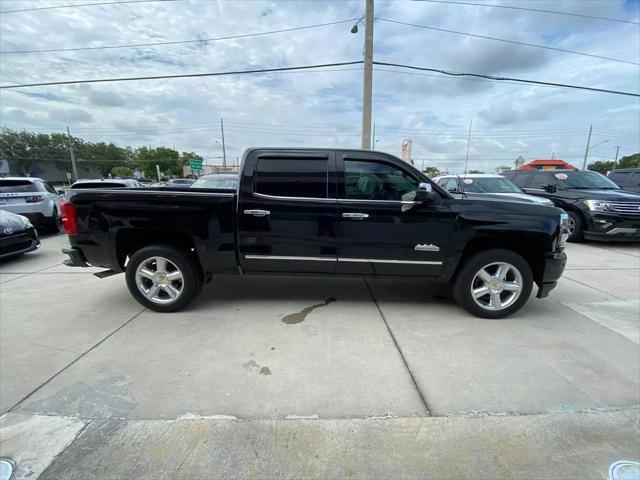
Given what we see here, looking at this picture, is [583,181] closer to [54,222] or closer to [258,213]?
[258,213]

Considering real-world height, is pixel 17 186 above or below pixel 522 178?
below

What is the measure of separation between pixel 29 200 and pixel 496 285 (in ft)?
37.0

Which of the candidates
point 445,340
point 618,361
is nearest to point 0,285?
point 445,340

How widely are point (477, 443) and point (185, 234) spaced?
3.36 metres

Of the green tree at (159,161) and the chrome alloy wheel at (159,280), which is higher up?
the green tree at (159,161)

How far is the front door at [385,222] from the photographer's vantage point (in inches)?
144

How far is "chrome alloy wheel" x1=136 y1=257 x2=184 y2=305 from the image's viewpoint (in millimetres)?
3836

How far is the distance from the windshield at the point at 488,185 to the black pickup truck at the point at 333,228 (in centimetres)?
497

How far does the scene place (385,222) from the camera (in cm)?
367

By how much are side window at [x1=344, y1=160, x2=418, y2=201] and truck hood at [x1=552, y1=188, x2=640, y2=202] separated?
22.0ft

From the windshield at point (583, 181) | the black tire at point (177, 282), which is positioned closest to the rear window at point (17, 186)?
the black tire at point (177, 282)

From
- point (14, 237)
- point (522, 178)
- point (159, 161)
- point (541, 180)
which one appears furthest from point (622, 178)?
point (159, 161)

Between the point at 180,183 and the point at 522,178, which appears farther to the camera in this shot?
the point at 180,183

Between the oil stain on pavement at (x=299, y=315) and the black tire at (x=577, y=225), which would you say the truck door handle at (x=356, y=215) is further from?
the black tire at (x=577, y=225)
